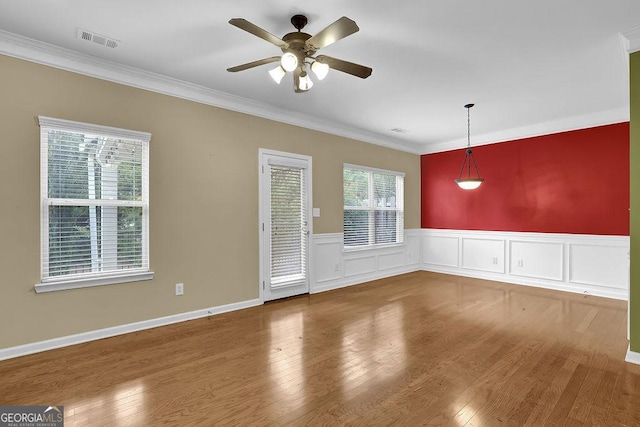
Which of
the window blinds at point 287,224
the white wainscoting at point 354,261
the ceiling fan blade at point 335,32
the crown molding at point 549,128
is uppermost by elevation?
the crown molding at point 549,128

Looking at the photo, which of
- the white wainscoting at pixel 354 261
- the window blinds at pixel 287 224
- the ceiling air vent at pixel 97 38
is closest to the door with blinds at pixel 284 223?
the window blinds at pixel 287 224

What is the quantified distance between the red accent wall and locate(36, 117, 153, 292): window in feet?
18.5

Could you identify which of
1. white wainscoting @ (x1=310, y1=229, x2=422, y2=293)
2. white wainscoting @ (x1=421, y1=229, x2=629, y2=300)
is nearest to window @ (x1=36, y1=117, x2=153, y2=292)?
white wainscoting @ (x1=310, y1=229, x2=422, y2=293)

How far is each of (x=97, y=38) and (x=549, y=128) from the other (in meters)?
6.26

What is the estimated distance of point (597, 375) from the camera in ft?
8.32

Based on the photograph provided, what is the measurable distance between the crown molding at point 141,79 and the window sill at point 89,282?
6.56 ft

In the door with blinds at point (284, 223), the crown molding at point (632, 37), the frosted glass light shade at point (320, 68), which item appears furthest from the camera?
the door with blinds at point (284, 223)

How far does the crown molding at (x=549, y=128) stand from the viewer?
190 inches

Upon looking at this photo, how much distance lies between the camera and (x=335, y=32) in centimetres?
217

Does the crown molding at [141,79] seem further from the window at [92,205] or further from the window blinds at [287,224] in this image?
the window blinds at [287,224]

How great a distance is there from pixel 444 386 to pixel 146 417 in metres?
1.98

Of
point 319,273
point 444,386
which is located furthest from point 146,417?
point 319,273

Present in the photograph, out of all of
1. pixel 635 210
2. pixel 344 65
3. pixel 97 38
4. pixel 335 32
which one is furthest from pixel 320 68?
pixel 635 210

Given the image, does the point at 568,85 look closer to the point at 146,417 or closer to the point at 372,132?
the point at 372,132
